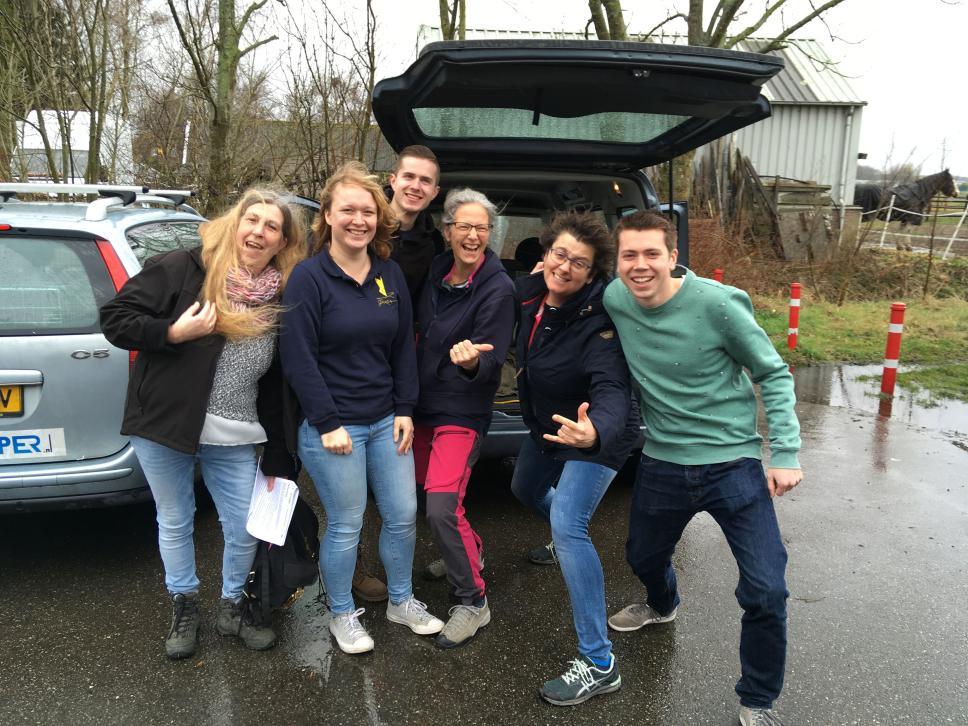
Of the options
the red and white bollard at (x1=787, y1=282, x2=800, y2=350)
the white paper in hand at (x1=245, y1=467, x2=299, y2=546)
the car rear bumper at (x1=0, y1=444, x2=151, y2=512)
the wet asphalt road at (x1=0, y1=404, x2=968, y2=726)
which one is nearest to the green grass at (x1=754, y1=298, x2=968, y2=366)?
the red and white bollard at (x1=787, y1=282, x2=800, y2=350)

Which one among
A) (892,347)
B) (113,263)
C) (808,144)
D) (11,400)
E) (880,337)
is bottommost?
(880,337)

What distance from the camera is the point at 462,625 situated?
303 cm

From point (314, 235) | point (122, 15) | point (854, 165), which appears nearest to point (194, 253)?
point (314, 235)

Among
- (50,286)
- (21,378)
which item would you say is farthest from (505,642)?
(50,286)

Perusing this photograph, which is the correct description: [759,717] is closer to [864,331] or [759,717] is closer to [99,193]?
[99,193]

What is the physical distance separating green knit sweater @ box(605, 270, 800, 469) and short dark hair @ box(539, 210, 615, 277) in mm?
294

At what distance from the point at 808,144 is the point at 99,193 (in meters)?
19.0

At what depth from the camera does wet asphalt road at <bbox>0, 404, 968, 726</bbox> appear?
259 cm

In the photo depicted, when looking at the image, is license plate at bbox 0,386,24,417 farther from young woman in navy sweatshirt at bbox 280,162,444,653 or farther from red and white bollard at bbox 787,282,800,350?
red and white bollard at bbox 787,282,800,350

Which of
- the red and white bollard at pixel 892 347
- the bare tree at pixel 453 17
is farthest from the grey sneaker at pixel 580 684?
the bare tree at pixel 453 17

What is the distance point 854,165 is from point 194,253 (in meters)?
20.2

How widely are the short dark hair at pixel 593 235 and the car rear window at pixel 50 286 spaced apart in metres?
2.00

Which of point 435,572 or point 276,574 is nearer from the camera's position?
point 276,574

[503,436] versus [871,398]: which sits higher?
[503,436]
